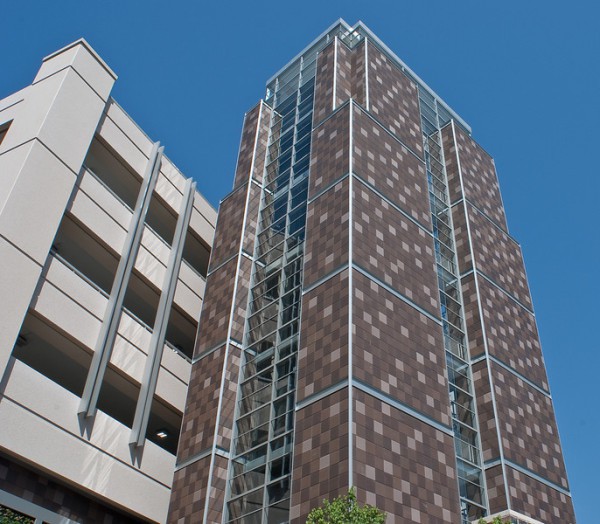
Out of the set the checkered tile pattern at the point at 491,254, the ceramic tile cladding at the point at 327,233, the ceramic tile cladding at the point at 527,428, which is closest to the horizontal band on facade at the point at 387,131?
the checkered tile pattern at the point at 491,254

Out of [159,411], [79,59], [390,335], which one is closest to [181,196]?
[79,59]

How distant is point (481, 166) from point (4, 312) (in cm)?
3454

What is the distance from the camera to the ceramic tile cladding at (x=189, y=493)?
29.0 meters

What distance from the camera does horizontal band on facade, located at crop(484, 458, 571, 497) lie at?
32284 millimetres

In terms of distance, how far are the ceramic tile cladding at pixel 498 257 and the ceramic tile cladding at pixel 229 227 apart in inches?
550

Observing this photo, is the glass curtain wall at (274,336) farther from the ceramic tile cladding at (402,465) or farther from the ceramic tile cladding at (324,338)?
the ceramic tile cladding at (402,465)

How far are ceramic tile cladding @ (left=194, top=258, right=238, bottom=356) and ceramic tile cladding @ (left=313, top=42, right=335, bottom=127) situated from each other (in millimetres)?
10670

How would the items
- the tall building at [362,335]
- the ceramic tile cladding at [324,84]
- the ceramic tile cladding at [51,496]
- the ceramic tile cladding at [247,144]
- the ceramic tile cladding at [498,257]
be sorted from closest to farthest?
the ceramic tile cladding at [51,496] → the tall building at [362,335] → the ceramic tile cladding at [498,257] → the ceramic tile cladding at [324,84] → the ceramic tile cladding at [247,144]

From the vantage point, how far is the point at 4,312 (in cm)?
2566

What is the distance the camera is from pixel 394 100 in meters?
44.0

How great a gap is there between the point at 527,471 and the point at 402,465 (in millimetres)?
9732

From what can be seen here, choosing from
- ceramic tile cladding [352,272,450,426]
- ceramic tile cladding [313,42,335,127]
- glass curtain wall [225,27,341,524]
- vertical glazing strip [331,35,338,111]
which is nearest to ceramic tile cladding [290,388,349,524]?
glass curtain wall [225,27,341,524]

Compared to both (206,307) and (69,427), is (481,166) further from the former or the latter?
(69,427)

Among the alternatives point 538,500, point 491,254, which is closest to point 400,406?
point 538,500
